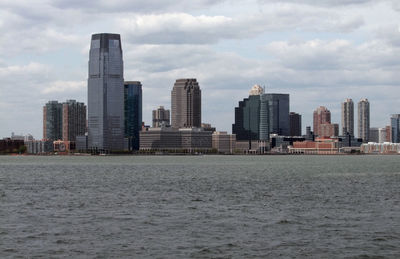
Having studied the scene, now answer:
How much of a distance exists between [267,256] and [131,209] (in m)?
29.2

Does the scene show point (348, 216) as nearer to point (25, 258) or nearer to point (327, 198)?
point (327, 198)

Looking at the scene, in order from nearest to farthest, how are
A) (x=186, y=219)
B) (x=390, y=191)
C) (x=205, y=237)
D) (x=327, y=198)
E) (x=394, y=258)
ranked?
(x=394, y=258), (x=205, y=237), (x=186, y=219), (x=327, y=198), (x=390, y=191)

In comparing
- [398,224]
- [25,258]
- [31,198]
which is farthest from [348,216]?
[31,198]

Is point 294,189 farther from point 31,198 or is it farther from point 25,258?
point 25,258

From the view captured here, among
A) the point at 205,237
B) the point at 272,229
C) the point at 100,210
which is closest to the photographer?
the point at 205,237

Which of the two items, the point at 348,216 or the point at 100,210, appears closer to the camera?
the point at 348,216

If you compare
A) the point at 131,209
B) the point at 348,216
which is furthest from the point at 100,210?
the point at 348,216

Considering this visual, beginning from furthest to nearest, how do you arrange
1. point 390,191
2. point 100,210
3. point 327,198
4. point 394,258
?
point 390,191 → point 327,198 → point 100,210 → point 394,258

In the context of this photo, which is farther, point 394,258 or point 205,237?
point 205,237

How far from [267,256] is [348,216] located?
21899mm

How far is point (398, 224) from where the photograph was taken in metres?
60.2

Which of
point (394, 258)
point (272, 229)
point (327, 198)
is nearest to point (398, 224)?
point (272, 229)

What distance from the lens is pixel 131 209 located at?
7369cm

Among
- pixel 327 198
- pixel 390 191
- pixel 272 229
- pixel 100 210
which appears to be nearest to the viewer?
pixel 272 229
